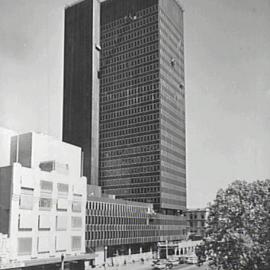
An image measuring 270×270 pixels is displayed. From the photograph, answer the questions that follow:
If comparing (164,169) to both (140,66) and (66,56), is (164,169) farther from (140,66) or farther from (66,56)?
(66,56)

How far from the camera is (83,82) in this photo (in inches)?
5098

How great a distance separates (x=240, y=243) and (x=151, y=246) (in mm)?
78061

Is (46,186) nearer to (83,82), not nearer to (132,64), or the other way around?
(132,64)

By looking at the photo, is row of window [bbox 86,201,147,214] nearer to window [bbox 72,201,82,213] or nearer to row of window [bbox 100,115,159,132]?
window [bbox 72,201,82,213]

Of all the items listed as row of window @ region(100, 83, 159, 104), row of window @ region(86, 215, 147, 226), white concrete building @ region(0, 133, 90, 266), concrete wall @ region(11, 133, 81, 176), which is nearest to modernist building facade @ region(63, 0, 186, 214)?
row of window @ region(100, 83, 159, 104)

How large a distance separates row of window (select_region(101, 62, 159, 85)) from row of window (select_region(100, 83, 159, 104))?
7.09 feet

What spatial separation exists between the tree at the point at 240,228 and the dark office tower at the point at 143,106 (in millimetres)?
85943

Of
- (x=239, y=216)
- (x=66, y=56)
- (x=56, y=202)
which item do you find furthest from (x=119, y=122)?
(x=239, y=216)

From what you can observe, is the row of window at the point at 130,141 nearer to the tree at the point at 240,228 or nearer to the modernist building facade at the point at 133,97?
the modernist building facade at the point at 133,97

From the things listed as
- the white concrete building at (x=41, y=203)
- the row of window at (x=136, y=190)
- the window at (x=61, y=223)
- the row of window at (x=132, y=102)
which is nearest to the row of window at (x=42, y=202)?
Answer: the white concrete building at (x=41, y=203)

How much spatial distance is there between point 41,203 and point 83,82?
8426 cm

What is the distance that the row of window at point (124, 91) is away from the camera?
391ft

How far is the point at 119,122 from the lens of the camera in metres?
122

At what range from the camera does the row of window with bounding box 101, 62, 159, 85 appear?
119938mm
